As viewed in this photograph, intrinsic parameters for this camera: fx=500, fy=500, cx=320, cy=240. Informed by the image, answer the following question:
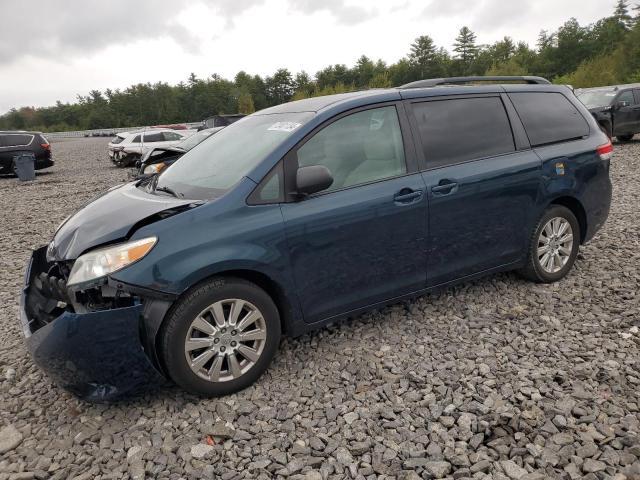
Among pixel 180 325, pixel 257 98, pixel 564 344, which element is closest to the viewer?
pixel 180 325

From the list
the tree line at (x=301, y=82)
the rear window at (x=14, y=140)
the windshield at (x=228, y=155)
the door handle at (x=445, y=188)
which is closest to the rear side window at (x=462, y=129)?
the door handle at (x=445, y=188)

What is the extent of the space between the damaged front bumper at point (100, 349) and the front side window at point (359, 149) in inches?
53.2

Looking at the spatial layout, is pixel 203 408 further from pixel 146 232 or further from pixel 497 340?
pixel 497 340

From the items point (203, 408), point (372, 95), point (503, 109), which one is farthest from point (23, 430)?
point (503, 109)

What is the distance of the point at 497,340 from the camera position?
354cm

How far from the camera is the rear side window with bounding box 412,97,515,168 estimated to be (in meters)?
3.63

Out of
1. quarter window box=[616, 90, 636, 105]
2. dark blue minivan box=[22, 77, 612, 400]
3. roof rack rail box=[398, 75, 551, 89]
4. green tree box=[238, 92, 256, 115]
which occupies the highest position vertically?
green tree box=[238, 92, 256, 115]

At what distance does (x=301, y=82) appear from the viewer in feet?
361

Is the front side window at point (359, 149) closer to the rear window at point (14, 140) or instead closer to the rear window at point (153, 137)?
the rear window at point (14, 140)

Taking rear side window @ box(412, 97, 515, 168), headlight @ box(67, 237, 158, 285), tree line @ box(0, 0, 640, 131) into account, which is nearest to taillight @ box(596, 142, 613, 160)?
rear side window @ box(412, 97, 515, 168)

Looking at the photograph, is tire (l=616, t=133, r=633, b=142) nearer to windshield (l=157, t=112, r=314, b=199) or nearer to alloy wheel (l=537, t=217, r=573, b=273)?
alloy wheel (l=537, t=217, r=573, b=273)

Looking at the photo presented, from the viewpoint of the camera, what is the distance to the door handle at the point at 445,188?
3541 millimetres

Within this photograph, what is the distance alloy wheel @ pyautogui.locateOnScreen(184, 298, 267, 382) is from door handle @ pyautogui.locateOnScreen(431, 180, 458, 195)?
60.0 inches

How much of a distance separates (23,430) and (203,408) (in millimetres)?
1018
